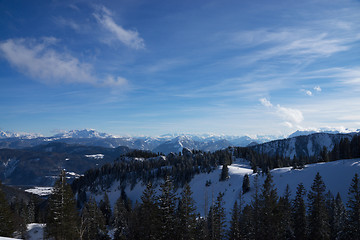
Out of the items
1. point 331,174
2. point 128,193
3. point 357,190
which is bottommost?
point 128,193

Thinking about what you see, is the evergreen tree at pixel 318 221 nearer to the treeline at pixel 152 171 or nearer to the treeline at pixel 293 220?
the treeline at pixel 293 220

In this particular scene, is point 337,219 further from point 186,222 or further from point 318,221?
point 186,222

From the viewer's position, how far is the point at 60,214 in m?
30.6

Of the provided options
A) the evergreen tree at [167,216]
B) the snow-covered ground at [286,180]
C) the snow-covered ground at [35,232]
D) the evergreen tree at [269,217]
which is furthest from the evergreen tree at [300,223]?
the snow-covered ground at [35,232]

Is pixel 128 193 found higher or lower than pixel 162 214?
lower

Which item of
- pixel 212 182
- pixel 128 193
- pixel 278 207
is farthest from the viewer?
pixel 128 193

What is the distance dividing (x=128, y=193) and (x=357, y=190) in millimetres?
140897

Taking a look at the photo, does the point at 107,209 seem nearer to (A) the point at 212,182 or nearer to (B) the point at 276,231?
(A) the point at 212,182

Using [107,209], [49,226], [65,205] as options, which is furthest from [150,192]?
[107,209]

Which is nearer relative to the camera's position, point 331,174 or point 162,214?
point 162,214

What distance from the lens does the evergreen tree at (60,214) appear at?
100 feet

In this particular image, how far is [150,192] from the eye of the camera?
33219 mm

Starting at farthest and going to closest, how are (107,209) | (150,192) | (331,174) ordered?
1. (107,209)
2. (331,174)
3. (150,192)

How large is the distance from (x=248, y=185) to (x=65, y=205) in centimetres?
8439
